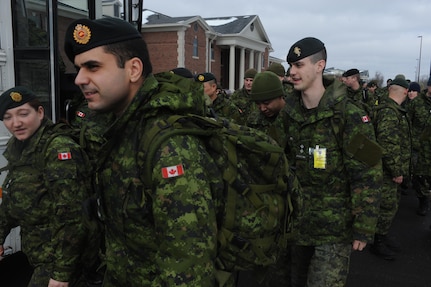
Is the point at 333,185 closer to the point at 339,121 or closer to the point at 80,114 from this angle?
the point at 339,121

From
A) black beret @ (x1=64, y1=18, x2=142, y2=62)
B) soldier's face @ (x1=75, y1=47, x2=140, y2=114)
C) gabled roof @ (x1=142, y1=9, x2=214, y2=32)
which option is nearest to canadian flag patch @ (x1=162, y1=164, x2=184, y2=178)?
soldier's face @ (x1=75, y1=47, x2=140, y2=114)

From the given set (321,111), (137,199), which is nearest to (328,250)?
(321,111)

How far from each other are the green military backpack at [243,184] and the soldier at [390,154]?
3385mm

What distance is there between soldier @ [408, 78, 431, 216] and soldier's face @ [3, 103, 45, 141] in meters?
5.55

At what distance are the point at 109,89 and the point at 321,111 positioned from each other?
1626mm

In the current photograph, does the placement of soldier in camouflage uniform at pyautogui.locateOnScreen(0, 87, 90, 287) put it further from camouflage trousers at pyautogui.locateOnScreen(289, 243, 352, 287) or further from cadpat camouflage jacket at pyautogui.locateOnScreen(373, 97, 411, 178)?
cadpat camouflage jacket at pyautogui.locateOnScreen(373, 97, 411, 178)

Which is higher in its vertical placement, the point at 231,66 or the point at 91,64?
the point at 231,66

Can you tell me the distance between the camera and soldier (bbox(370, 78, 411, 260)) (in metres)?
4.34

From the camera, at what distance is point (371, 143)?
2.34 m

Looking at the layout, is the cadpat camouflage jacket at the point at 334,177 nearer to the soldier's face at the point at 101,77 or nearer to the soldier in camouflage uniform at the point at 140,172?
the soldier in camouflage uniform at the point at 140,172

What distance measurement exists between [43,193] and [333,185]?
1.93 m

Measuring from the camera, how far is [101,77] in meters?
1.27

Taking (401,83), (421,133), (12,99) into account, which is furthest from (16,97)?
(421,133)

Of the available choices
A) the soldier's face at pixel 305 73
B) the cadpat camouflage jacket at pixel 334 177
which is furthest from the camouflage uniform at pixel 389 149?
the soldier's face at pixel 305 73
